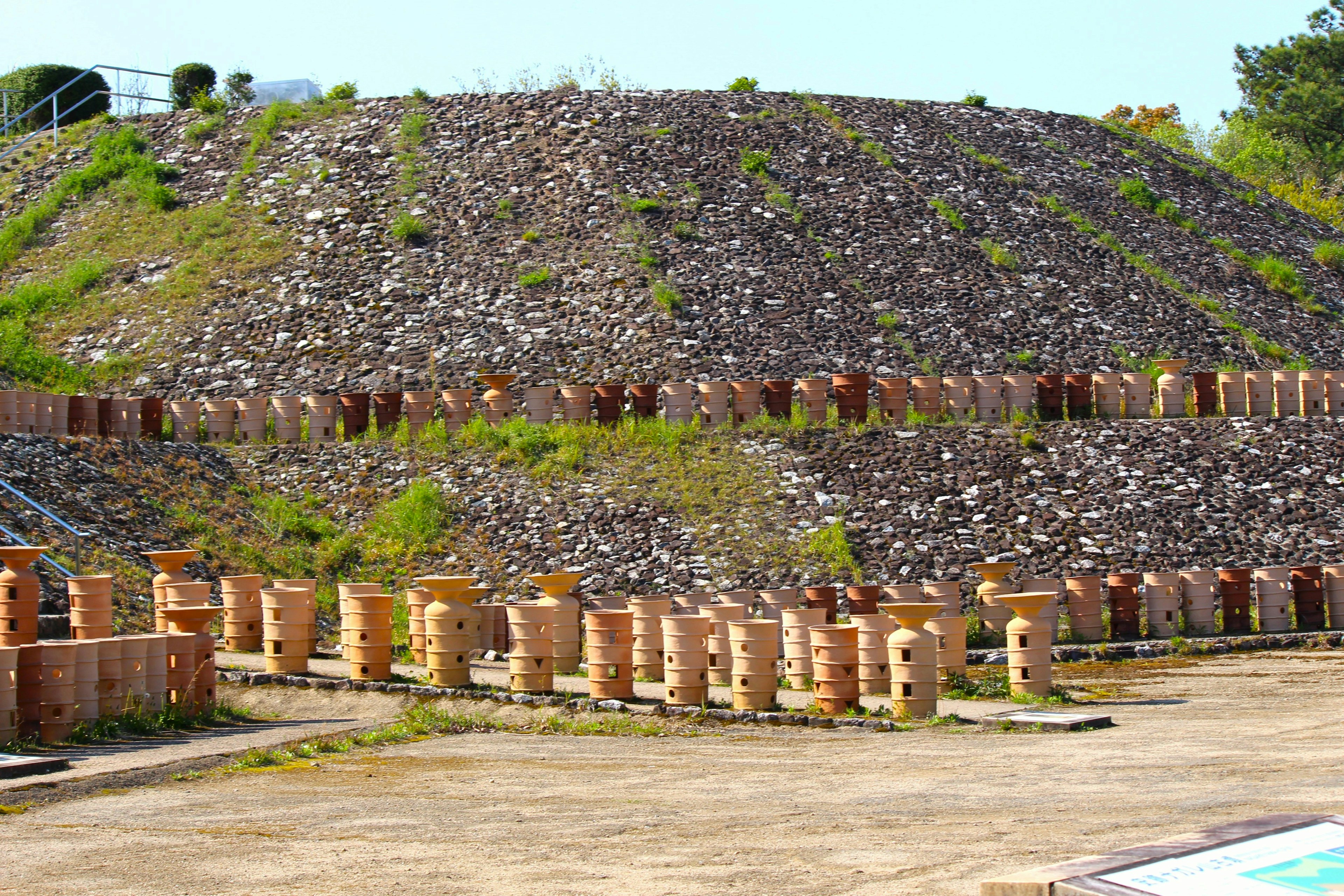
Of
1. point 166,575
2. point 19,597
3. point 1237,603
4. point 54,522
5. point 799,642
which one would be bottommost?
point 1237,603

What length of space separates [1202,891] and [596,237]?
26.5m

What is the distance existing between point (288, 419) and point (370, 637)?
10.4 meters

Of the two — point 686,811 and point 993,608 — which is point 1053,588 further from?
point 686,811

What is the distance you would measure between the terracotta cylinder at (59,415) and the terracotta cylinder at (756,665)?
13.9m

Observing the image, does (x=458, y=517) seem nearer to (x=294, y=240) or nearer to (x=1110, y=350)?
(x=294, y=240)

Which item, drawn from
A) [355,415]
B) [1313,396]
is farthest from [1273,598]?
[355,415]

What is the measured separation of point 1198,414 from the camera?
23.7 meters

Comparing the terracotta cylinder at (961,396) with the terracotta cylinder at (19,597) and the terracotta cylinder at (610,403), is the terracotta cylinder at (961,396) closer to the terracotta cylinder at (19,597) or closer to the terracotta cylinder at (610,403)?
the terracotta cylinder at (610,403)

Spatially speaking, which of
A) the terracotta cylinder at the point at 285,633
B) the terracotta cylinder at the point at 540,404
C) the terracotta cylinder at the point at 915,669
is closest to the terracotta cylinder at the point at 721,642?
the terracotta cylinder at the point at 915,669

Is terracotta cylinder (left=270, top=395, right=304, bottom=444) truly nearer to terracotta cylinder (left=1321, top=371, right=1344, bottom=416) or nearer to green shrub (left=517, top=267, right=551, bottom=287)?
green shrub (left=517, top=267, right=551, bottom=287)

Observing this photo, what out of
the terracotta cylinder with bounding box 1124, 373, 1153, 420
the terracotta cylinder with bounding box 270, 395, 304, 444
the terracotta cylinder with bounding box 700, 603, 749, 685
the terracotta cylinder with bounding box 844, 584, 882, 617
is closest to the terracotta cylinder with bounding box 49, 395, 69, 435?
the terracotta cylinder with bounding box 270, 395, 304, 444

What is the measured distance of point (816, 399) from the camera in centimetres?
2248

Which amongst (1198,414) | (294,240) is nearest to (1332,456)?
(1198,414)

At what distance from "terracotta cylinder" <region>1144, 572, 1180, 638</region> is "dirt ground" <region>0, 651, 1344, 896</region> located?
6.01 metres
